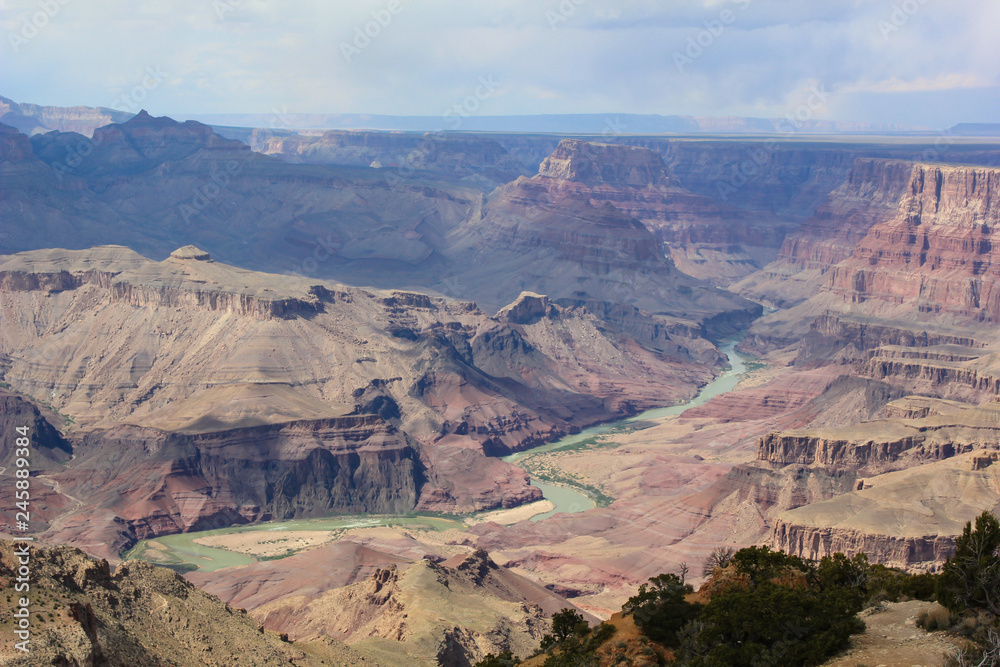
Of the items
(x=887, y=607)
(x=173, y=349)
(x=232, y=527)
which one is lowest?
(x=232, y=527)

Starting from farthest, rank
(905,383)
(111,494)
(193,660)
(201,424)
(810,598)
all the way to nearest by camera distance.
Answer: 1. (905,383)
2. (201,424)
3. (111,494)
4. (193,660)
5. (810,598)

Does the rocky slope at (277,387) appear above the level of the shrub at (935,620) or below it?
below

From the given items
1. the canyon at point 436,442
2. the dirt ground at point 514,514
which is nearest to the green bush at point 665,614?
the canyon at point 436,442

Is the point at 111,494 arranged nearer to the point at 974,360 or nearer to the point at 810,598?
the point at 810,598

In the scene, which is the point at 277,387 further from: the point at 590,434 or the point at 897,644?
the point at 897,644

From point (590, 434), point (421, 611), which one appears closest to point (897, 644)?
point (421, 611)

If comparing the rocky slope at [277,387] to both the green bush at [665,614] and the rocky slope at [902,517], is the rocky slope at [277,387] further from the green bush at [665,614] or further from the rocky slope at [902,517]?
the green bush at [665,614]

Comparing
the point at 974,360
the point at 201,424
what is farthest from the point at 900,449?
the point at 201,424
